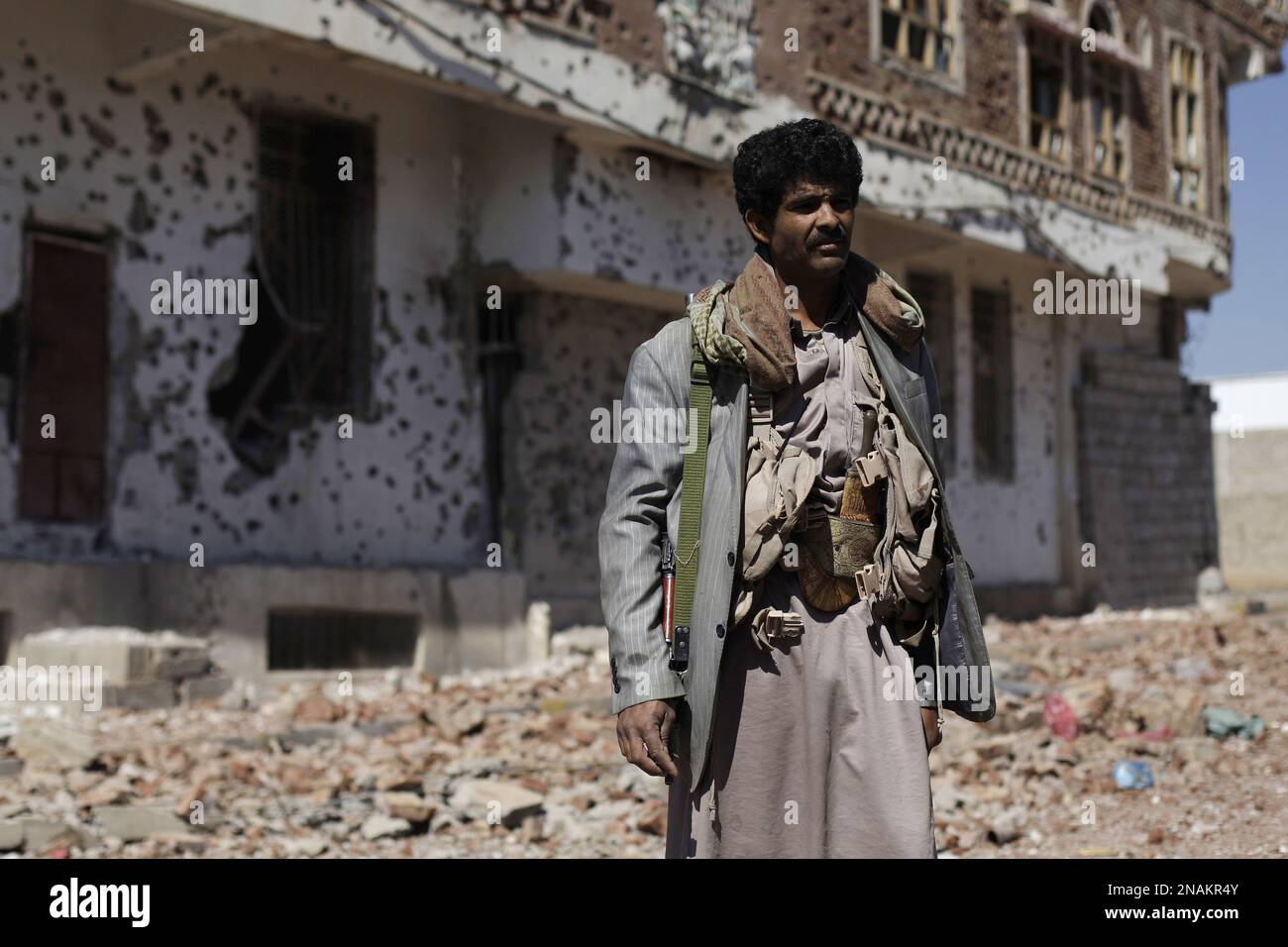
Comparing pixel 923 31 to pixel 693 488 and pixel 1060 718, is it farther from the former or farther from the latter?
pixel 693 488

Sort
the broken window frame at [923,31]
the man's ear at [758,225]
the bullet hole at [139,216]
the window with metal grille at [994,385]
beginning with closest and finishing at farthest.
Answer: the man's ear at [758,225], the bullet hole at [139,216], the broken window frame at [923,31], the window with metal grille at [994,385]

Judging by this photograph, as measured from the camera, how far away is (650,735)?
282 centimetres

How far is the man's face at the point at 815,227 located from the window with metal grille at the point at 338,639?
7.27m

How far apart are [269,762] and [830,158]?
4943mm

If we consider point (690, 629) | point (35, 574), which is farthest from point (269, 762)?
point (690, 629)

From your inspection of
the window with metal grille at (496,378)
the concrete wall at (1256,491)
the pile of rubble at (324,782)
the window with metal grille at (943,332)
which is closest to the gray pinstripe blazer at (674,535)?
the pile of rubble at (324,782)

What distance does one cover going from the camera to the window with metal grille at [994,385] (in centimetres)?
1669

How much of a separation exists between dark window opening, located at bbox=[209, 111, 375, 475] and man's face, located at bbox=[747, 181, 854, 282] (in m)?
7.39

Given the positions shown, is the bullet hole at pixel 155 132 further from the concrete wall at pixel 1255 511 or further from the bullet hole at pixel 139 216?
the concrete wall at pixel 1255 511

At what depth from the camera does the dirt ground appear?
5617 millimetres

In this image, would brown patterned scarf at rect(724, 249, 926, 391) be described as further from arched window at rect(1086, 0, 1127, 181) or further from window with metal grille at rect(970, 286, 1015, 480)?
arched window at rect(1086, 0, 1127, 181)

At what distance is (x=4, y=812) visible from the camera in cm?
582

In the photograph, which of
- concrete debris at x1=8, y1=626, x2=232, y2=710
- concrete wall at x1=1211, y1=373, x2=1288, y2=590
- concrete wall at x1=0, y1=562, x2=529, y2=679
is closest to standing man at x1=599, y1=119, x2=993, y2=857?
concrete debris at x1=8, y1=626, x2=232, y2=710

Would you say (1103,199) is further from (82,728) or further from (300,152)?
(82,728)
